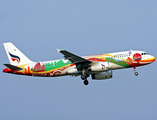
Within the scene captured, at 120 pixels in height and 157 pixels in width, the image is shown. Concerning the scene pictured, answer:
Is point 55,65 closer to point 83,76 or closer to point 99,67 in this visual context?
point 83,76

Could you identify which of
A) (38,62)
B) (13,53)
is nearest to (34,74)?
(38,62)

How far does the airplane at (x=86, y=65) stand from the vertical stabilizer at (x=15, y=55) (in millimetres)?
419

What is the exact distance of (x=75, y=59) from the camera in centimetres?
4778

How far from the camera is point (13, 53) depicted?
2098 inches

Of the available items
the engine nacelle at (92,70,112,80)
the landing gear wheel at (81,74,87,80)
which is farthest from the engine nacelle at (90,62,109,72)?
the engine nacelle at (92,70,112,80)

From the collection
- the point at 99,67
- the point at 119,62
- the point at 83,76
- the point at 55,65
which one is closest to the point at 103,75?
the point at 83,76

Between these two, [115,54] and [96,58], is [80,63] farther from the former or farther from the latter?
[115,54]

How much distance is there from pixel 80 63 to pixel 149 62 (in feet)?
37.9

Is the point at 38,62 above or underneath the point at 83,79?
above

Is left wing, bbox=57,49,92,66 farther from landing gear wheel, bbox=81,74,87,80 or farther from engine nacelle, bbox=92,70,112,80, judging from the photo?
engine nacelle, bbox=92,70,112,80

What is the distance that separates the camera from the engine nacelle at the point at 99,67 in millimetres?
47906

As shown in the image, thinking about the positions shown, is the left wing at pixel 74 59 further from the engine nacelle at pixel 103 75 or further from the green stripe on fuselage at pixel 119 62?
the engine nacelle at pixel 103 75

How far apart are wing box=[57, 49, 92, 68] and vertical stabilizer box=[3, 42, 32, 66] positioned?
8875mm

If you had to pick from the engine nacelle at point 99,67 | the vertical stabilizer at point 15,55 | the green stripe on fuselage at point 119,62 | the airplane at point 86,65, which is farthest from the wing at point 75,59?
the vertical stabilizer at point 15,55
